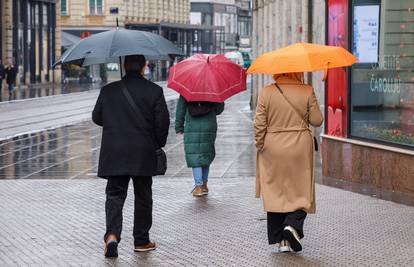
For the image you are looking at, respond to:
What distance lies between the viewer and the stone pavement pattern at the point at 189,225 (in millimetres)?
9297

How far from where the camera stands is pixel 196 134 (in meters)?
13.6

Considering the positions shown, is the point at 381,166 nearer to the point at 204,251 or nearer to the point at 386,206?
the point at 386,206

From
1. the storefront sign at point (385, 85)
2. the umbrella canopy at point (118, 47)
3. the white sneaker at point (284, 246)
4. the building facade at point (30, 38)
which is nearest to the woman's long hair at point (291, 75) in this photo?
the umbrella canopy at point (118, 47)

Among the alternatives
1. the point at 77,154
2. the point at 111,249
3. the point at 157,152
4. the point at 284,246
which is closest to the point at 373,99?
the point at 284,246

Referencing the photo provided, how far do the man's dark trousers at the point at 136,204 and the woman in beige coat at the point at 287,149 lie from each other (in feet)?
3.50

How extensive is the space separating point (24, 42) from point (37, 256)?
5636 cm

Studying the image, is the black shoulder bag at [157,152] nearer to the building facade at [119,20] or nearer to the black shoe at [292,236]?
the black shoe at [292,236]

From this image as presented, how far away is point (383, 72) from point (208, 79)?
260 cm

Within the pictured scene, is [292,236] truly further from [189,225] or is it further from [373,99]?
[373,99]

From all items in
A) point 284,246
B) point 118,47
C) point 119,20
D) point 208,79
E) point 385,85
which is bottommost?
point 284,246

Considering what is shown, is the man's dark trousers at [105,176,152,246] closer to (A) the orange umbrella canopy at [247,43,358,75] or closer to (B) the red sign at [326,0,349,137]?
(A) the orange umbrella canopy at [247,43,358,75]

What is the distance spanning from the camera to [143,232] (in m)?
9.62

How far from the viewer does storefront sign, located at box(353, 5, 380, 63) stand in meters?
14.5

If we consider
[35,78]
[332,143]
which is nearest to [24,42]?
[35,78]
